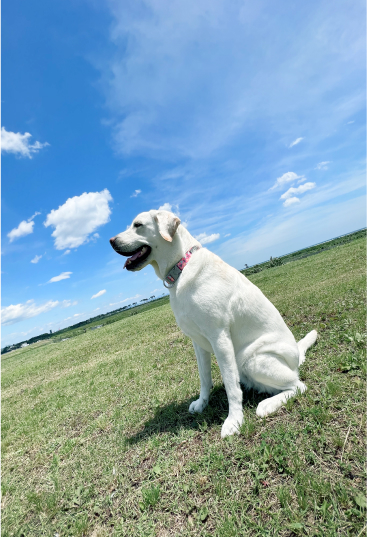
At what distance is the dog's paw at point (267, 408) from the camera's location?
9.09ft

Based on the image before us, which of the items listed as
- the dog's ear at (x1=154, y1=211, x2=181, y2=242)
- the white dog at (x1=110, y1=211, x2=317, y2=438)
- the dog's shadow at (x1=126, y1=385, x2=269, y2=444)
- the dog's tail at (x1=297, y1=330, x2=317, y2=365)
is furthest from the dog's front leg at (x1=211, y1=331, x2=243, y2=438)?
the dog's tail at (x1=297, y1=330, x2=317, y2=365)

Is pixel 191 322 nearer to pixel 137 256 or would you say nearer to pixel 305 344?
pixel 137 256

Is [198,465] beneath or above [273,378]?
beneath

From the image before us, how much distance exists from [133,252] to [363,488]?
118 inches

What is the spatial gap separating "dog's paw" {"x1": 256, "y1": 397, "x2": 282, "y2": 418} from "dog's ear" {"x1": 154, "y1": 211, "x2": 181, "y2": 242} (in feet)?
7.31

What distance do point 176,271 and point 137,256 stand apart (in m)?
0.54

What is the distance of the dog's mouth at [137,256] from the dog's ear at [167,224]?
1.12 ft

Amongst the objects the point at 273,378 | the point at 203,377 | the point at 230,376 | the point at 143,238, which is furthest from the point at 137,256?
the point at 273,378

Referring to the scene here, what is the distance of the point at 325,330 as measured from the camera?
5.00 meters

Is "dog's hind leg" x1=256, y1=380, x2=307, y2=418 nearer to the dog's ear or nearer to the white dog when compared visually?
the white dog

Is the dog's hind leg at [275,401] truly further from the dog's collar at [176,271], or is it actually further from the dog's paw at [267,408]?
the dog's collar at [176,271]

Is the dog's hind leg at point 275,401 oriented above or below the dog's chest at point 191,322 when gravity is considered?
below

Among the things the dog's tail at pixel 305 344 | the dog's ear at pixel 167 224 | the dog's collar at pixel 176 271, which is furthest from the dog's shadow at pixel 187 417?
the dog's ear at pixel 167 224

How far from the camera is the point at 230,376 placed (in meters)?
2.76
